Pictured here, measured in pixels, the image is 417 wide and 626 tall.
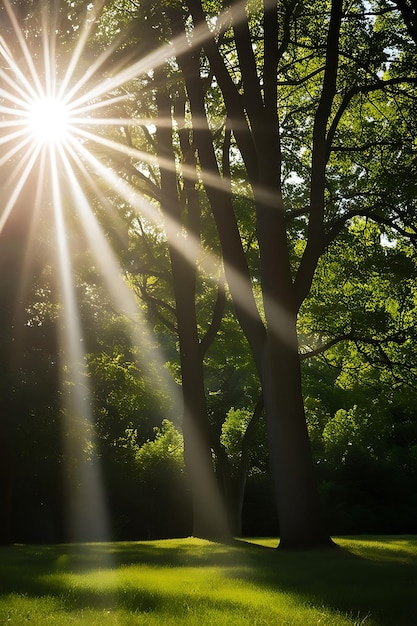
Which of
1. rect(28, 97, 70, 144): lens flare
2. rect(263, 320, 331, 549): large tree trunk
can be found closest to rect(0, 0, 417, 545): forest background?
rect(263, 320, 331, 549): large tree trunk

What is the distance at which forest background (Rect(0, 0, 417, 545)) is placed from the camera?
14336mm

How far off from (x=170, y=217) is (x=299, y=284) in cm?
766

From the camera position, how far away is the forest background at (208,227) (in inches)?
564

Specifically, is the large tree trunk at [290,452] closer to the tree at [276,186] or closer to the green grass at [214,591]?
the tree at [276,186]

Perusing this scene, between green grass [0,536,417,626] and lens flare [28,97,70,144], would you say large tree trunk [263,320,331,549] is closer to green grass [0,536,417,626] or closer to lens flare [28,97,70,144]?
green grass [0,536,417,626]

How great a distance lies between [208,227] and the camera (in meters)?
23.1

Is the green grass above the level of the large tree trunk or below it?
below

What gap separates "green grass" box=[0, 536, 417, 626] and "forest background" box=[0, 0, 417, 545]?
10.7 ft

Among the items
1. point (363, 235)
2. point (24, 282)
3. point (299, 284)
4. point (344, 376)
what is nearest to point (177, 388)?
point (344, 376)

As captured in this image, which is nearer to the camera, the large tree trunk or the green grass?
the green grass

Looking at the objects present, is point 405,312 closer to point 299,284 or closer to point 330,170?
point 330,170

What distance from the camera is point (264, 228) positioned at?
551 inches

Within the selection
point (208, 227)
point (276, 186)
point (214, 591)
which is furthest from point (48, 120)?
point (214, 591)

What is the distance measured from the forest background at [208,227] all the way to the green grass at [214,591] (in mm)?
3276
